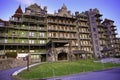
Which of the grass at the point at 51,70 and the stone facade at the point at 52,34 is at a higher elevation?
the stone facade at the point at 52,34

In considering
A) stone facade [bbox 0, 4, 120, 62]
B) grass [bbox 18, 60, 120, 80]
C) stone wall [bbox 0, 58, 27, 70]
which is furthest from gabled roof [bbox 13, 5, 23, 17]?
grass [bbox 18, 60, 120, 80]

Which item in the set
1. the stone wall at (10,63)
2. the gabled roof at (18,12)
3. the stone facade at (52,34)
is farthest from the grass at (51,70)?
the gabled roof at (18,12)

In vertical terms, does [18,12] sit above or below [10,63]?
above

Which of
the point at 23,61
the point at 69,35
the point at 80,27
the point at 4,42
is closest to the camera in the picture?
the point at 23,61

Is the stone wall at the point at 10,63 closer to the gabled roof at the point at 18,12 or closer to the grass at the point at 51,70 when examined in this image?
the grass at the point at 51,70

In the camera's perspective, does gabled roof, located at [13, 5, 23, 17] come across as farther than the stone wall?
Yes

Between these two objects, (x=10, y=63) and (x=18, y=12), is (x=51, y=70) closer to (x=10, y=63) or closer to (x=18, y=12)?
(x=10, y=63)

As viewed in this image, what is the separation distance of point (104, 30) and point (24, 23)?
46006mm

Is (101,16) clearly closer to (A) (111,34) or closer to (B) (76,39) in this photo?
(A) (111,34)

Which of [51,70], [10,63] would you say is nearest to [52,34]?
[10,63]

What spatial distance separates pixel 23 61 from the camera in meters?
33.6

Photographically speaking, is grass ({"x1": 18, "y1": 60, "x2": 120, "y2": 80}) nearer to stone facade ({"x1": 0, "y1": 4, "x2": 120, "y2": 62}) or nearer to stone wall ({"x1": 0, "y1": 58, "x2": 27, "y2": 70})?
stone wall ({"x1": 0, "y1": 58, "x2": 27, "y2": 70})

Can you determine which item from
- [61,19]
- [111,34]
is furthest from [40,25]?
[111,34]

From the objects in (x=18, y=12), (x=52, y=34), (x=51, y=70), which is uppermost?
(x=18, y=12)
